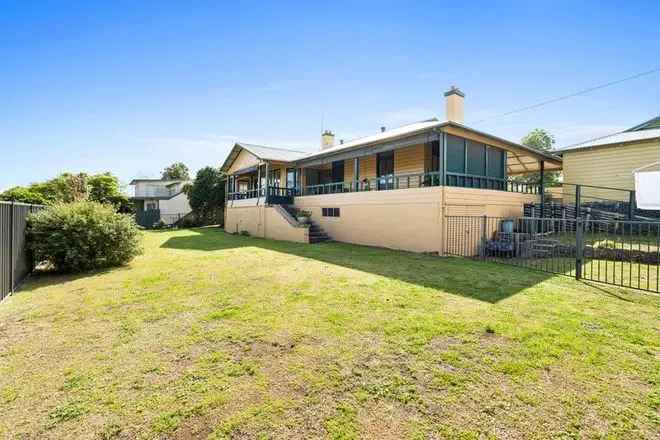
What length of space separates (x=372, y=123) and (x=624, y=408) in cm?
2131

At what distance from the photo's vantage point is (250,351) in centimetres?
343

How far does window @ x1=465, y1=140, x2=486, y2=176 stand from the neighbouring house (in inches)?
1097

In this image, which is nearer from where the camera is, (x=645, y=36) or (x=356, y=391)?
(x=356, y=391)

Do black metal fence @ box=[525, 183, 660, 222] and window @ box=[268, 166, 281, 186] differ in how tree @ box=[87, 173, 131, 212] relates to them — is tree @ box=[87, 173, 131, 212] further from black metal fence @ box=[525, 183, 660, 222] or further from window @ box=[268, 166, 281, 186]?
black metal fence @ box=[525, 183, 660, 222]

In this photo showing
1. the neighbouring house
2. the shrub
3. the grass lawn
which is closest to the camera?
the grass lawn

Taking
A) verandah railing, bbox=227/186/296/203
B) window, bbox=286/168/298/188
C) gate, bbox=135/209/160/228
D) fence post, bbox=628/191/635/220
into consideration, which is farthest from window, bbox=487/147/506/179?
gate, bbox=135/209/160/228

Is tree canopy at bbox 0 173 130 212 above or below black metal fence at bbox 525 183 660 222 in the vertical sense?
above

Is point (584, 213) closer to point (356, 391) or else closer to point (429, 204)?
point (429, 204)

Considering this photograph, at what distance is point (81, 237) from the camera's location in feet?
25.9

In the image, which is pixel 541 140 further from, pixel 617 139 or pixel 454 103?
pixel 454 103

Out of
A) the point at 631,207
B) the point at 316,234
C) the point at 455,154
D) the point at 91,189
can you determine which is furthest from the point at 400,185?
the point at 91,189

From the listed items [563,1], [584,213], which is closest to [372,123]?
[563,1]

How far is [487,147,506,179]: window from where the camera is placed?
557 inches

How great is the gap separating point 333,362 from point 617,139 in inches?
780
